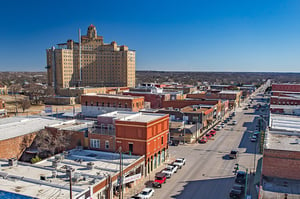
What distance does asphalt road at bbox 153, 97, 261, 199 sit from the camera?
28719 millimetres

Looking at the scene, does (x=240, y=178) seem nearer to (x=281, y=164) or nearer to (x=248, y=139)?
(x=281, y=164)

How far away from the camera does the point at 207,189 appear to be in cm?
2944

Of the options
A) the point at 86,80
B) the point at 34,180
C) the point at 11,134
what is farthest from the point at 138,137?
the point at 86,80

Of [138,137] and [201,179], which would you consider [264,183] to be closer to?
[201,179]

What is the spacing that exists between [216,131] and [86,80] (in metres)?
106

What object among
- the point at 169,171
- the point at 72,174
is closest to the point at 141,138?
the point at 169,171

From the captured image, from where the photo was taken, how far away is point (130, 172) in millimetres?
28922

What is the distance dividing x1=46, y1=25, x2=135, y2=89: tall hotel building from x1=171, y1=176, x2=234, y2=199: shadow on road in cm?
12063

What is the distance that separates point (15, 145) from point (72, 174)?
1361cm

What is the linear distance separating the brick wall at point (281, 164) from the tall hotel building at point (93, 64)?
128 metres

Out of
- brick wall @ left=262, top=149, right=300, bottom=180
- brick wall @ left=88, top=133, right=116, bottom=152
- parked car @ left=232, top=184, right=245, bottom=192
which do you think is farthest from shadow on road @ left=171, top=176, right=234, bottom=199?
brick wall @ left=88, top=133, right=116, bottom=152

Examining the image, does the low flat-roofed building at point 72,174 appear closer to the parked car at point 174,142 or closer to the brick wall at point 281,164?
the brick wall at point 281,164

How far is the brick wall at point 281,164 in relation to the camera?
24.2 m

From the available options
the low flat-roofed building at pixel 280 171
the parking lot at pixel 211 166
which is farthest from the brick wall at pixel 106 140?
the low flat-roofed building at pixel 280 171
